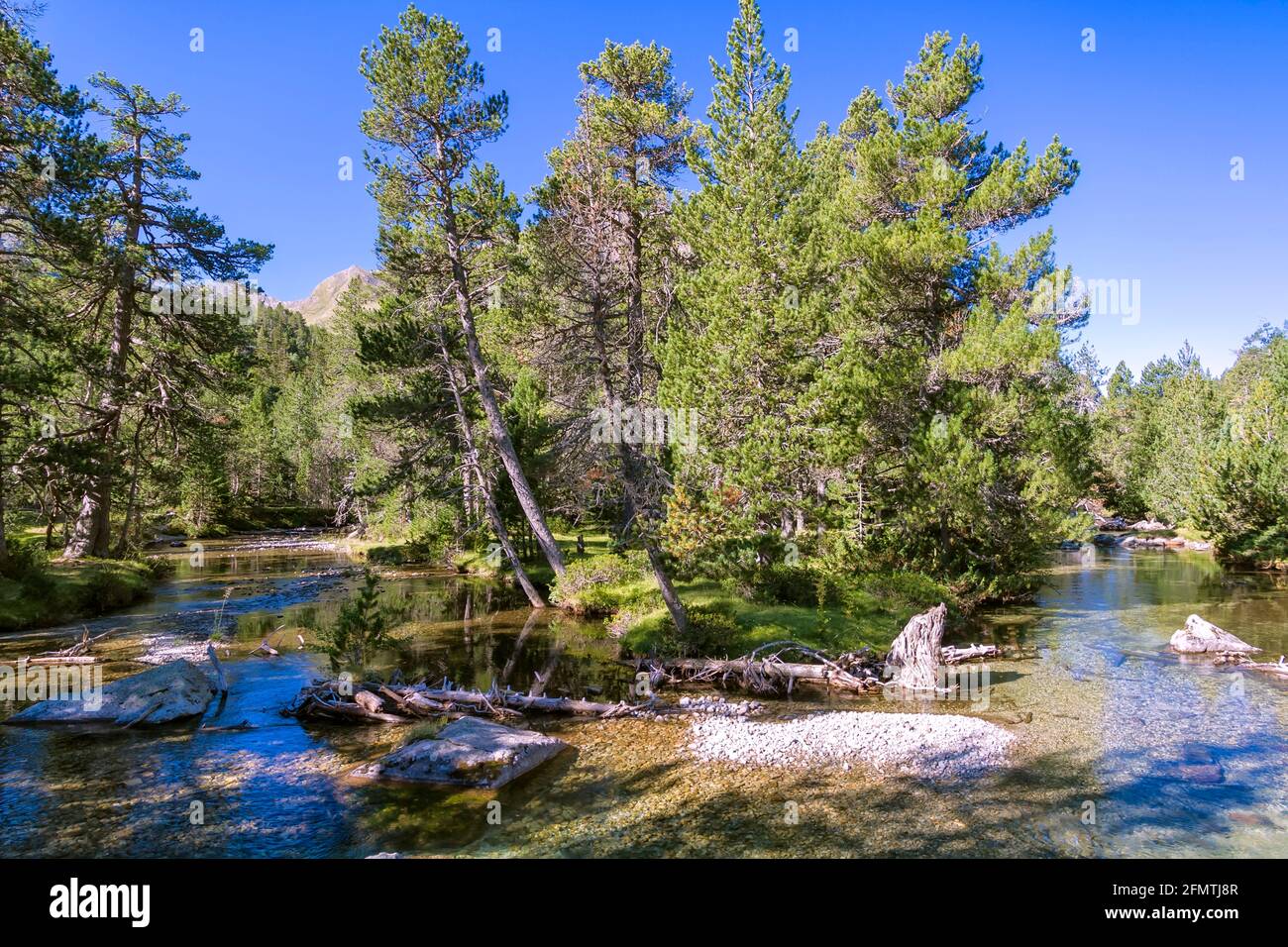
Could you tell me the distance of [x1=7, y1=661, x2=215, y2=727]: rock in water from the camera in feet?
46.6

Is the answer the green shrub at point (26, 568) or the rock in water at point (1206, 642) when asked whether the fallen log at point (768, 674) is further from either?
A: the green shrub at point (26, 568)

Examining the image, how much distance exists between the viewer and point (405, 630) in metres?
23.8

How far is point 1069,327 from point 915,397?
590 cm

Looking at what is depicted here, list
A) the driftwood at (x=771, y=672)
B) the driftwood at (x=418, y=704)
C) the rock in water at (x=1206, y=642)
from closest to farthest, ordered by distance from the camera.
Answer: the driftwood at (x=418, y=704) < the driftwood at (x=771, y=672) < the rock in water at (x=1206, y=642)

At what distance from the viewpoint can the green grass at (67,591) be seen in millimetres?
22266

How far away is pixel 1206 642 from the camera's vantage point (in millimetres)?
19234

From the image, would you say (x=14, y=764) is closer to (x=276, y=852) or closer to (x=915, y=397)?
(x=276, y=852)

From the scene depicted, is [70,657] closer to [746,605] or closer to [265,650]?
[265,650]

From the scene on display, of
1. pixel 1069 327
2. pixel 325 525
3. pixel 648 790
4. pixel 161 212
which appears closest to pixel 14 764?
pixel 648 790

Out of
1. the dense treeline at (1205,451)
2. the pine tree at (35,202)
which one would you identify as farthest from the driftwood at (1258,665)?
the pine tree at (35,202)

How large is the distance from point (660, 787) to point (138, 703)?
456 inches

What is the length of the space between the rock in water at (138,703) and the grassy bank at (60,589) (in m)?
10.1

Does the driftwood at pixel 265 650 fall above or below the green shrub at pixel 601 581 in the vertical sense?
below
